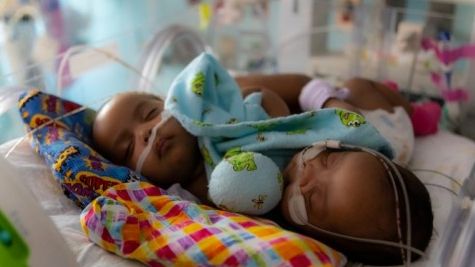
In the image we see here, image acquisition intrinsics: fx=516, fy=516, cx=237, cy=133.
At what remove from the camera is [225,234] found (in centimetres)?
75

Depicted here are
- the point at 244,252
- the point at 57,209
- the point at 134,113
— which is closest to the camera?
the point at 244,252

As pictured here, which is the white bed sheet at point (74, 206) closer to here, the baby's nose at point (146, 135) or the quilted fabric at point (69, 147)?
the quilted fabric at point (69, 147)

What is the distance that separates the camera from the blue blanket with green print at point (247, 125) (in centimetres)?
95

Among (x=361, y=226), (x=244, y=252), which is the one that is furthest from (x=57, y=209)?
(x=361, y=226)

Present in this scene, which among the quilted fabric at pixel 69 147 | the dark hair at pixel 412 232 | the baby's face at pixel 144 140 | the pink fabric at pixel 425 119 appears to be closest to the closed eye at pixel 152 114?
the baby's face at pixel 144 140

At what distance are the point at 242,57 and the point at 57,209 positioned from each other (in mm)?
1151

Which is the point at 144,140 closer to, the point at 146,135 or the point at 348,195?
the point at 146,135

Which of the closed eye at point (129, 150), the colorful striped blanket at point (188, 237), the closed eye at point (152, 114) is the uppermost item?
the closed eye at point (152, 114)

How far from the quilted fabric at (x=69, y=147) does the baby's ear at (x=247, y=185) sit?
0.55ft

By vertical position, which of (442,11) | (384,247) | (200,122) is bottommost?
(384,247)

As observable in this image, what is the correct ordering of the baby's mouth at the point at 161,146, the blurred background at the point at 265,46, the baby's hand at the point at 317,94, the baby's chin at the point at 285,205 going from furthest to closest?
the blurred background at the point at 265,46 → the baby's hand at the point at 317,94 → the baby's mouth at the point at 161,146 → the baby's chin at the point at 285,205

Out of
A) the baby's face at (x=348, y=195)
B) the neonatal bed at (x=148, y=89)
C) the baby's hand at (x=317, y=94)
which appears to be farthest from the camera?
the baby's hand at (x=317, y=94)

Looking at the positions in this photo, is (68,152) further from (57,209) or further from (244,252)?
(244,252)

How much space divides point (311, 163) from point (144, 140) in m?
0.33
